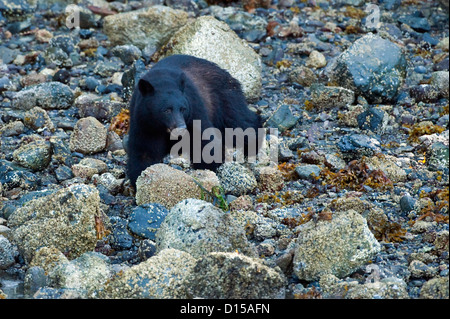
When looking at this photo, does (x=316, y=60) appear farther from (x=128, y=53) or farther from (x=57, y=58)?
(x=57, y=58)

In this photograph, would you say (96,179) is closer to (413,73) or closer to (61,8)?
(413,73)

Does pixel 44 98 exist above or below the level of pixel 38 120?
above

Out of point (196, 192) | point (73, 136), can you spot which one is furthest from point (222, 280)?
point (73, 136)

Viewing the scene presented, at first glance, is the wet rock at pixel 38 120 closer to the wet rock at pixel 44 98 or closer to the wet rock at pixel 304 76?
the wet rock at pixel 44 98

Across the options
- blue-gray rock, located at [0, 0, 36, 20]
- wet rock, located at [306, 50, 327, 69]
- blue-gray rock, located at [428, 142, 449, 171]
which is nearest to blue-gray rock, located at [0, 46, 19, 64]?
blue-gray rock, located at [0, 0, 36, 20]

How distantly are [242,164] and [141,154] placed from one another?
1194 millimetres

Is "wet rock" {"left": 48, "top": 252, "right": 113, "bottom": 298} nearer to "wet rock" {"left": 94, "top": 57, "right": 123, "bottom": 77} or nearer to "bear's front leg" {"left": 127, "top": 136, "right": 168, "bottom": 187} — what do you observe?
"bear's front leg" {"left": 127, "top": 136, "right": 168, "bottom": 187}

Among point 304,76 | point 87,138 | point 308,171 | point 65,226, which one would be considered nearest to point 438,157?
point 308,171

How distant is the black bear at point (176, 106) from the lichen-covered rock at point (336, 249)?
6.71 ft

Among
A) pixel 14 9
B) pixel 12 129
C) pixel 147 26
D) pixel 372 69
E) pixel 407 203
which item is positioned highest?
pixel 14 9

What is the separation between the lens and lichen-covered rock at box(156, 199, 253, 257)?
498 cm

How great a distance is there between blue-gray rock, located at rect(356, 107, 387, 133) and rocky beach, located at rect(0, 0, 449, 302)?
0.01m

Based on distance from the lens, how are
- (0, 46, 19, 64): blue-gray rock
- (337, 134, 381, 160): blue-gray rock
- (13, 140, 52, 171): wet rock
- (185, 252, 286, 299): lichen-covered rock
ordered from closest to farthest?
(185, 252, 286, 299): lichen-covered rock
(337, 134, 381, 160): blue-gray rock
(13, 140, 52, 171): wet rock
(0, 46, 19, 64): blue-gray rock

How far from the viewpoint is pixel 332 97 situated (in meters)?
8.59
